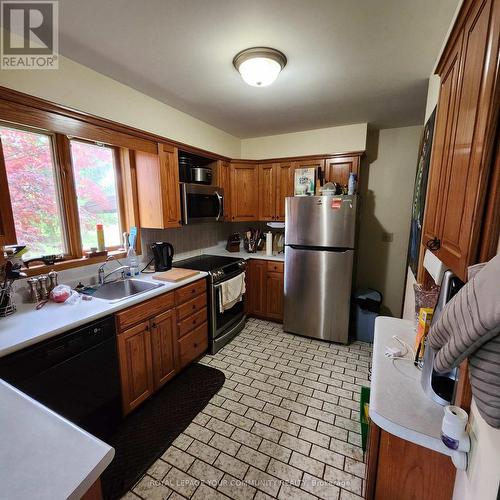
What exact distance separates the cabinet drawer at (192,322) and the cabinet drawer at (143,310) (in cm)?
25

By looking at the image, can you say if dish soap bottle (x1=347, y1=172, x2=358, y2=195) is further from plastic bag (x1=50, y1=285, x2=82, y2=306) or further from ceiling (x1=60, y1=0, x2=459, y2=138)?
plastic bag (x1=50, y1=285, x2=82, y2=306)

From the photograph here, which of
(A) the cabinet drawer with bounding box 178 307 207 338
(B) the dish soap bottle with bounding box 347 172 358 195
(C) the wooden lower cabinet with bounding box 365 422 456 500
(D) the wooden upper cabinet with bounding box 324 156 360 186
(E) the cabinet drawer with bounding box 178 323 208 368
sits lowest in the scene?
(E) the cabinet drawer with bounding box 178 323 208 368

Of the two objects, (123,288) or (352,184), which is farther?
(352,184)


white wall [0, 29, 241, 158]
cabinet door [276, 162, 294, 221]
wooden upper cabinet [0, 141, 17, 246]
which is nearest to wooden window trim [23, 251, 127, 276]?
wooden upper cabinet [0, 141, 17, 246]

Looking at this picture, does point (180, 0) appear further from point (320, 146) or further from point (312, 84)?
point (320, 146)

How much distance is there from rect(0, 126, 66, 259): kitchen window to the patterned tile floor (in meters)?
1.70

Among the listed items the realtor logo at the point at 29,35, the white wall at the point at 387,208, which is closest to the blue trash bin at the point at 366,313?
the white wall at the point at 387,208

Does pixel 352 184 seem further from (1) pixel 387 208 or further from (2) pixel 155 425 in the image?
(2) pixel 155 425

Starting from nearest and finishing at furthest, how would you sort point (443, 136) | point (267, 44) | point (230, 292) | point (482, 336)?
point (482, 336) < point (443, 136) < point (267, 44) < point (230, 292)

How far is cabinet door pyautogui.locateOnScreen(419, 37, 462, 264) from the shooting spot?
3.32 ft

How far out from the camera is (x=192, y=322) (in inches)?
93.3

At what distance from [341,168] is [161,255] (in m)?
2.30

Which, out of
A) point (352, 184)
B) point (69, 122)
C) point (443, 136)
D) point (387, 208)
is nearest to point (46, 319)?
point (69, 122)

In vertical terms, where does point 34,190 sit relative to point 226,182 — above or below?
below
